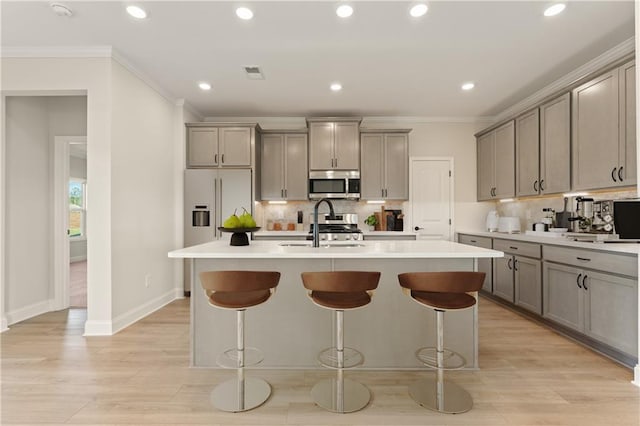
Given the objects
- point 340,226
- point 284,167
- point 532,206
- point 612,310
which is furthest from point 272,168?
point 612,310

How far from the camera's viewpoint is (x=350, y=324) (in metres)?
2.50

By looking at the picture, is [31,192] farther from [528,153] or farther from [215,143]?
[528,153]

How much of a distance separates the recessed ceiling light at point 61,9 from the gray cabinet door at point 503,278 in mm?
4988

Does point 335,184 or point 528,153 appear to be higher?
point 528,153

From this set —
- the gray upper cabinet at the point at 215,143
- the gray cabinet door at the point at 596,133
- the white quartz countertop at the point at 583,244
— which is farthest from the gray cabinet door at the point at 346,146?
the gray cabinet door at the point at 596,133

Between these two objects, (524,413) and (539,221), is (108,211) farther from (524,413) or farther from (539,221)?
(539,221)

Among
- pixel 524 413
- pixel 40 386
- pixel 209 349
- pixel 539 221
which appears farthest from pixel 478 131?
pixel 40 386

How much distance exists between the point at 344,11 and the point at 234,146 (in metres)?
2.77

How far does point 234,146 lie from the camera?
4832mm

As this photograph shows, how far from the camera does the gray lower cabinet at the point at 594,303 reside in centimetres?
248

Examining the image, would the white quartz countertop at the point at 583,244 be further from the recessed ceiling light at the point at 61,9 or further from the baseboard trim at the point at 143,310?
the recessed ceiling light at the point at 61,9

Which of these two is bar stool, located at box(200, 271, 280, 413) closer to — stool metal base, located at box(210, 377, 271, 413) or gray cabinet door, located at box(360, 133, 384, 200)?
stool metal base, located at box(210, 377, 271, 413)

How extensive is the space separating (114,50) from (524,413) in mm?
4476

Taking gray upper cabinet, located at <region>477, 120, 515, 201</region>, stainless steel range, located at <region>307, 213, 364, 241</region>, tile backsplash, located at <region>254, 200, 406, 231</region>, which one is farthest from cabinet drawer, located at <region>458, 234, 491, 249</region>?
stainless steel range, located at <region>307, 213, 364, 241</region>
